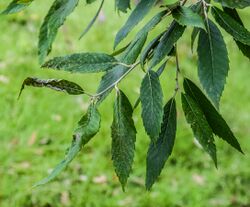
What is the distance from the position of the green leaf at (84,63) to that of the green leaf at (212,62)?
0.14 meters

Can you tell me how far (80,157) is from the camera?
9.52 feet

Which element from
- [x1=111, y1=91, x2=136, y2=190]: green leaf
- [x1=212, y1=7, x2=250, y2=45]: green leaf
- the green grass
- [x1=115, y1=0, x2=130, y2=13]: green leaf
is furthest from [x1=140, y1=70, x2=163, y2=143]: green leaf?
the green grass

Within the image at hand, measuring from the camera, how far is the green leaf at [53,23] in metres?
0.90

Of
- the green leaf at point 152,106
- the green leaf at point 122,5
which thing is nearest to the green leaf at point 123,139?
the green leaf at point 152,106

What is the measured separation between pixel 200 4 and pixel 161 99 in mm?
193

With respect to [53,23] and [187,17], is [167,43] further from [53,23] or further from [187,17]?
[53,23]

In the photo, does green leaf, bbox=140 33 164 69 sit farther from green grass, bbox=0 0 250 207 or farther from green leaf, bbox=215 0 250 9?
green grass, bbox=0 0 250 207

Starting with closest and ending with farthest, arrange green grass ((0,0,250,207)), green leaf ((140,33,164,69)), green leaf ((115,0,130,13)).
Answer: green leaf ((140,33,164,69))
green leaf ((115,0,130,13))
green grass ((0,0,250,207))

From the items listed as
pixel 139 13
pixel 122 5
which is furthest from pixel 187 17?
pixel 122 5

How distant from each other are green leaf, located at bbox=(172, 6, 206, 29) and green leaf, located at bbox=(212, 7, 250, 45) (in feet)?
0.26

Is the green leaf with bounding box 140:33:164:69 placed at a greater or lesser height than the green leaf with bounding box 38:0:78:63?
lesser

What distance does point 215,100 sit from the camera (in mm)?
747

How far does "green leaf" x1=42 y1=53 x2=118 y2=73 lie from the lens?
79cm

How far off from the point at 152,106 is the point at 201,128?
111mm
